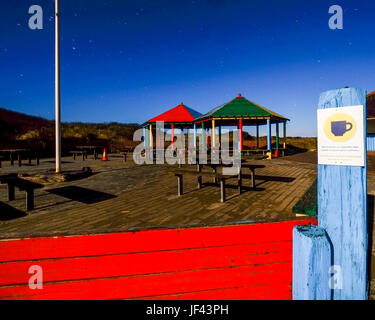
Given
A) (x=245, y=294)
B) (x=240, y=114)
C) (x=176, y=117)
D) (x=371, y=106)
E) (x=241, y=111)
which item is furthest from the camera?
(x=176, y=117)

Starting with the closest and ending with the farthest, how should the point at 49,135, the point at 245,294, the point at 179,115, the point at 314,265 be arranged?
the point at 314,265
the point at 245,294
the point at 179,115
the point at 49,135

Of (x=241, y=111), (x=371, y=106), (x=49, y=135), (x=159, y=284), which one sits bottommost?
(x=159, y=284)

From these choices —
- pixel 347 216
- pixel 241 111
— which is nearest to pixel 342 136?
pixel 347 216

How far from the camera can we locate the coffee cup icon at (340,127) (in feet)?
5.63

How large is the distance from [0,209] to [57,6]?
7.13 metres

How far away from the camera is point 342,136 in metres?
1.74

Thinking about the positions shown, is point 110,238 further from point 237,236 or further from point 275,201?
point 275,201

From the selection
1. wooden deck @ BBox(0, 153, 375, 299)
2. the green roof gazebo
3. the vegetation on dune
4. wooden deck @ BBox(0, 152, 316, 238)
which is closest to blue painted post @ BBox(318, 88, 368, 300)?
wooden deck @ BBox(0, 153, 375, 299)

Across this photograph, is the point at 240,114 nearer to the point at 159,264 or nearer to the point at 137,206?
the point at 137,206

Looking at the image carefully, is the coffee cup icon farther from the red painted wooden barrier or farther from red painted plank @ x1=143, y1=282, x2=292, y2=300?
red painted plank @ x1=143, y1=282, x2=292, y2=300

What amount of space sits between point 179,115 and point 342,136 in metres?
19.4

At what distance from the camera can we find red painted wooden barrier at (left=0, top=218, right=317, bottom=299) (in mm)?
1797

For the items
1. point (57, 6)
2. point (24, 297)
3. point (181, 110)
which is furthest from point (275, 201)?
point (181, 110)

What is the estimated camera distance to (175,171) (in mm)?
6066
